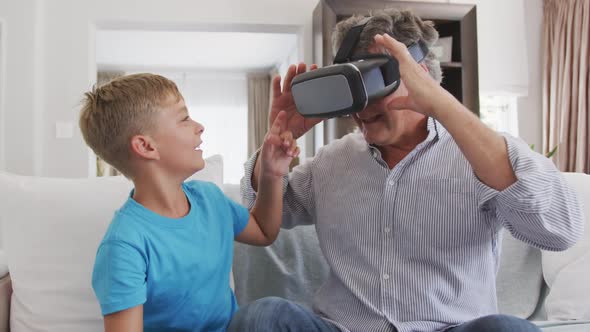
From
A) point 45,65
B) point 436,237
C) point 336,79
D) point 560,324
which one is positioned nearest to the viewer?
point 336,79

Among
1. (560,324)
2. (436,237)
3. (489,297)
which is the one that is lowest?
(560,324)

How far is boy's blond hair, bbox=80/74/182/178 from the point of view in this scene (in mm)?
916

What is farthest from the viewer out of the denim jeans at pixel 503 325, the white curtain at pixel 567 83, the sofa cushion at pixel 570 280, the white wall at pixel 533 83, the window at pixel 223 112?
the window at pixel 223 112

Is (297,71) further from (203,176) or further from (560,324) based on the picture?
(560,324)

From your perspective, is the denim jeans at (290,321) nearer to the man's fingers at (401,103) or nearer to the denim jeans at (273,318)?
the denim jeans at (273,318)

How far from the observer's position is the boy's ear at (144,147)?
908 mm

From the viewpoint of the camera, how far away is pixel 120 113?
0.92 metres

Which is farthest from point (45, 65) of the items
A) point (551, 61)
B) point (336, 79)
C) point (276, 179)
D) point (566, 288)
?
point (551, 61)

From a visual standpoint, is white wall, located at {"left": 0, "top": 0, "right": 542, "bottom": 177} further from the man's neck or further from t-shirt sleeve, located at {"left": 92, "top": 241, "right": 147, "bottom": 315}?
t-shirt sleeve, located at {"left": 92, "top": 241, "right": 147, "bottom": 315}

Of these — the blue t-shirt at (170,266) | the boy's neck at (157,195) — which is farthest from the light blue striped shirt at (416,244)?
the boy's neck at (157,195)

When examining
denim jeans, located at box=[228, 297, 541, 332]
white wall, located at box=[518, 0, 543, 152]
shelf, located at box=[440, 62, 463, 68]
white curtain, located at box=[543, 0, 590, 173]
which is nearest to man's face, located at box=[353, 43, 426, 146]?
denim jeans, located at box=[228, 297, 541, 332]

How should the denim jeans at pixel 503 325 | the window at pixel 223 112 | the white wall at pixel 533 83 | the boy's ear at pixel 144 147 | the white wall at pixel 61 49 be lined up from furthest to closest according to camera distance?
the window at pixel 223 112 < the white wall at pixel 533 83 < the white wall at pixel 61 49 < the boy's ear at pixel 144 147 < the denim jeans at pixel 503 325

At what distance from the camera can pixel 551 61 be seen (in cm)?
362

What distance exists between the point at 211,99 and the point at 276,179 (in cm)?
637
